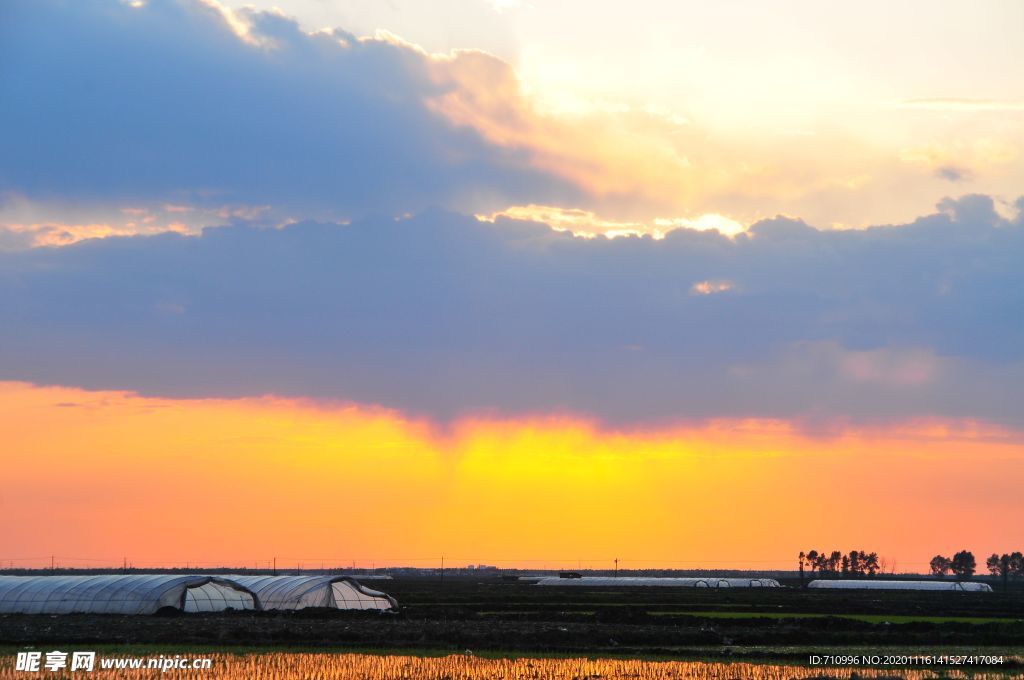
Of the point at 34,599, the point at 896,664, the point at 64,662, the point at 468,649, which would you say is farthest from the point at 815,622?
the point at 34,599

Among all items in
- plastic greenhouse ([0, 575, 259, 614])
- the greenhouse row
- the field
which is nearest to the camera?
the field

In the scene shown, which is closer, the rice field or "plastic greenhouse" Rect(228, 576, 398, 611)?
the rice field

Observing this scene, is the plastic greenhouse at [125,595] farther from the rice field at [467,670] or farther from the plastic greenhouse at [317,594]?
the rice field at [467,670]

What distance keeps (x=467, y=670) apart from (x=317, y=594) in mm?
28135

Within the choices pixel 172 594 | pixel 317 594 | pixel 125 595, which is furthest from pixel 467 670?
pixel 125 595

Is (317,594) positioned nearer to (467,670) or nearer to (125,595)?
(125,595)

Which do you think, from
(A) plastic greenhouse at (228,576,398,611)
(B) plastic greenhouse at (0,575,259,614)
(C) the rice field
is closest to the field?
(B) plastic greenhouse at (0,575,259,614)

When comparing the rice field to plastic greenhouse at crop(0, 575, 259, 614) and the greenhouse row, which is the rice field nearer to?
plastic greenhouse at crop(0, 575, 259, 614)

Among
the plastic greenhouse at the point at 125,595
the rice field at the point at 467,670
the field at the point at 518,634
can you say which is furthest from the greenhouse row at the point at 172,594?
the rice field at the point at 467,670

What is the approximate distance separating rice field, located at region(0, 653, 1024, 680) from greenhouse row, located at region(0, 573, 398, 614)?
819 inches

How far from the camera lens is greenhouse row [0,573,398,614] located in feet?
180

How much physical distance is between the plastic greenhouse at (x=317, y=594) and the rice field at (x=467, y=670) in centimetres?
2256

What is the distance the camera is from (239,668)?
3219 cm

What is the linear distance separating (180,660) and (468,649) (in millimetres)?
11348
